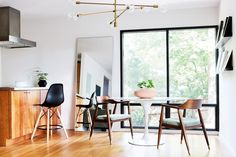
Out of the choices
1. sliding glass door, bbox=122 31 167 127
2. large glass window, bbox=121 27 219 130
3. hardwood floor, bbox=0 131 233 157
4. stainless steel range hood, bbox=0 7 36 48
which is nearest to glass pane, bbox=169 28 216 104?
large glass window, bbox=121 27 219 130

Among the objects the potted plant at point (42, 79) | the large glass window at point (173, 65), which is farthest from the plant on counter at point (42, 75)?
the large glass window at point (173, 65)

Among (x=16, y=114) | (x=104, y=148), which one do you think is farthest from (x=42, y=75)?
(x=104, y=148)

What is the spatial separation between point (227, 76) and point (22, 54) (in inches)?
167

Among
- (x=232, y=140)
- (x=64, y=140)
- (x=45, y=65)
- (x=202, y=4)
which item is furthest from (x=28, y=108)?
(x=202, y=4)

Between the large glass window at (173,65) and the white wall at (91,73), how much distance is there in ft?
A: 1.44

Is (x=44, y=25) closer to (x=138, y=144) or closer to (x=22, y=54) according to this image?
(x=22, y=54)

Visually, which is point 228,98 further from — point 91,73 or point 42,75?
point 42,75

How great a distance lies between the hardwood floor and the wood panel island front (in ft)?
0.58

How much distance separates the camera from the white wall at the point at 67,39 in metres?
5.33

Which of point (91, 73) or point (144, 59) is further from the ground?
point (144, 59)

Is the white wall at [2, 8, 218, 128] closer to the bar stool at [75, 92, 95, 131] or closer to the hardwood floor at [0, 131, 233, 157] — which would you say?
the bar stool at [75, 92, 95, 131]

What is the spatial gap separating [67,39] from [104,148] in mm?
2705

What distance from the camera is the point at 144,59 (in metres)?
5.50

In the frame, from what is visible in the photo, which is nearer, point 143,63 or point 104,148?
point 104,148
